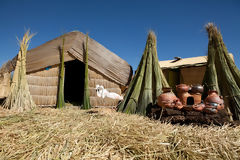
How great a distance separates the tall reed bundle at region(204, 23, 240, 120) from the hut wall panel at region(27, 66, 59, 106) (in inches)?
157

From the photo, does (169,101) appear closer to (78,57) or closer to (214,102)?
(214,102)

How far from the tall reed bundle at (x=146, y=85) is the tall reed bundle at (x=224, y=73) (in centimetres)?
117

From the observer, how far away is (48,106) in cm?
429

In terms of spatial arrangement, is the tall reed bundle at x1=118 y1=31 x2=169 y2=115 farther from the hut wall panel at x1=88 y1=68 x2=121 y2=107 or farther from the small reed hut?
the small reed hut

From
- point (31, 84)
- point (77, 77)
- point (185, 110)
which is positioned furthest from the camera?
point (77, 77)

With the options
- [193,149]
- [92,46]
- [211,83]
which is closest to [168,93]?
[211,83]

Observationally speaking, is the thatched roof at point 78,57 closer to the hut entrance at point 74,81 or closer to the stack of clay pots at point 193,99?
the hut entrance at point 74,81

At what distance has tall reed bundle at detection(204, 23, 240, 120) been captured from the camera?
3.05 meters

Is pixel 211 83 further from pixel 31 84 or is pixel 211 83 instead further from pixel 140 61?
pixel 31 84

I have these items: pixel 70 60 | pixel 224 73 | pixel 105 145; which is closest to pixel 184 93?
pixel 224 73

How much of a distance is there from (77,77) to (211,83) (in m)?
5.43

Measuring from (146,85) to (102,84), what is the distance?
1.50 meters

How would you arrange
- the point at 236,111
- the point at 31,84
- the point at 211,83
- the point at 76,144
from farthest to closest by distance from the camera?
1. the point at 31,84
2. the point at 211,83
3. the point at 236,111
4. the point at 76,144

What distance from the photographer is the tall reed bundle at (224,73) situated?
305 cm
